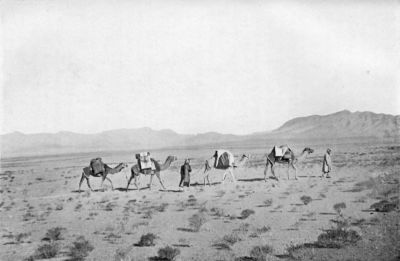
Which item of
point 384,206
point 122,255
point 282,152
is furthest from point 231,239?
point 282,152

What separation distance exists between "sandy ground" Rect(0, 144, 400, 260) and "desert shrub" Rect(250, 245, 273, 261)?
17 centimetres

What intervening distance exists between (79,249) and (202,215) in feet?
16.3

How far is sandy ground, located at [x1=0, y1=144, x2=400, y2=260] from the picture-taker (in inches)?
494

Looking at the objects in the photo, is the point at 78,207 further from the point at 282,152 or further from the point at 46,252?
the point at 282,152

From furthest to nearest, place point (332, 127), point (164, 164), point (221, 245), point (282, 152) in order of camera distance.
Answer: point (332, 127) → point (282, 152) → point (164, 164) → point (221, 245)

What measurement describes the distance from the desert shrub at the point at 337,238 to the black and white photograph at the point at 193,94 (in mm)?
566

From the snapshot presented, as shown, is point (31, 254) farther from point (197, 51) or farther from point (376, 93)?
point (376, 93)

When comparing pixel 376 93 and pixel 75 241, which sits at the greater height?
pixel 376 93

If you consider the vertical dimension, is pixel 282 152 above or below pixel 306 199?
above

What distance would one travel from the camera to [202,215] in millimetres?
15789

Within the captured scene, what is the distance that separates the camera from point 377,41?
19391mm

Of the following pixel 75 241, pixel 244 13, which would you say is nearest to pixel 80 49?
pixel 244 13

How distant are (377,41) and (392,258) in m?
11.9

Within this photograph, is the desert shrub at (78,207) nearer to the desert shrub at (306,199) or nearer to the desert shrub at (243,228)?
the desert shrub at (243,228)
